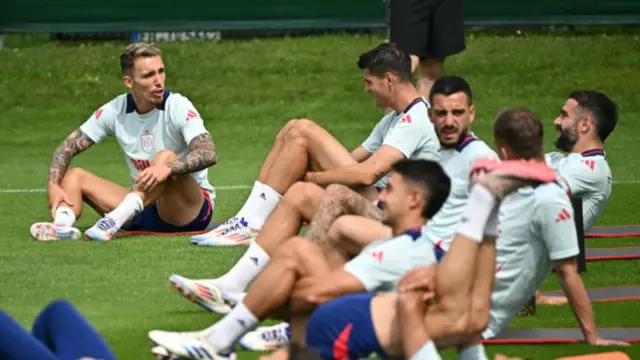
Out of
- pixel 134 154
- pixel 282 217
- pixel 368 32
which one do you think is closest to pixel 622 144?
pixel 368 32

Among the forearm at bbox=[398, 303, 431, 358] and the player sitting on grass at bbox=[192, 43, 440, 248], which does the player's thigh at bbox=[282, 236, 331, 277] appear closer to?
the forearm at bbox=[398, 303, 431, 358]

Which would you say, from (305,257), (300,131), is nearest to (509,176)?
(305,257)

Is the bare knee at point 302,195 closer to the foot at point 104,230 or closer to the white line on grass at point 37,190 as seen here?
the foot at point 104,230

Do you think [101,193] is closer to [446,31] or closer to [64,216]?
[64,216]

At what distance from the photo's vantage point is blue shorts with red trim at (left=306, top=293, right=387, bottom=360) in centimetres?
647

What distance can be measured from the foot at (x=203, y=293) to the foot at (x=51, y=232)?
109 inches

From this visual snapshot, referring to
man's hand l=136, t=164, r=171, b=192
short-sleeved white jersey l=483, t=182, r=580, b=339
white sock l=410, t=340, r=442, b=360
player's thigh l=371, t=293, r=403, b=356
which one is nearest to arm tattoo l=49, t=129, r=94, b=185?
man's hand l=136, t=164, r=171, b=192

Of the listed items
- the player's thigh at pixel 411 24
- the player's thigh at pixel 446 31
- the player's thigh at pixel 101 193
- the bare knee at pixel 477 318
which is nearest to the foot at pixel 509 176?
the bare knee at pixel 477 318

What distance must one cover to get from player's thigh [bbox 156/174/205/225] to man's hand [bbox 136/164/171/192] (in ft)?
0.86

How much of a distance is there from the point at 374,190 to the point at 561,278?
2394 mm

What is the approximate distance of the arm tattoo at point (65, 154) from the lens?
11.3 m

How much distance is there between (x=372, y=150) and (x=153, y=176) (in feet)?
5.11

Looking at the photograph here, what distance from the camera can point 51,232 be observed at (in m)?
11.0

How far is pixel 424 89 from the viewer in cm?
1310
